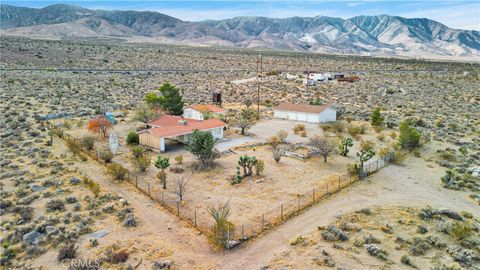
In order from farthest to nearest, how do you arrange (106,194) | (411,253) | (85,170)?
1. (85,170)
2. (106,194)
3. (411,253)

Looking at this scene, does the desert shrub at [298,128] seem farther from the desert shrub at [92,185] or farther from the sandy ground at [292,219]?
the desert shrub at [92,185]

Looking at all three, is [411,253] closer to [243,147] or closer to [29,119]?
[243,147]

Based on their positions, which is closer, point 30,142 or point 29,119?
point 30,142

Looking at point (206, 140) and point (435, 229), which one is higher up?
point (206, 140)

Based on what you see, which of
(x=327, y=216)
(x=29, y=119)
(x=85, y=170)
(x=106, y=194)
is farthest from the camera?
(x=29, y=119)

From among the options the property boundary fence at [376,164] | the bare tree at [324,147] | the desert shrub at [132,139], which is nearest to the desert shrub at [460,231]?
the property boundary fence at [376,164]

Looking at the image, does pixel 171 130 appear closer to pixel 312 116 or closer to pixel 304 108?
pixel 312 116

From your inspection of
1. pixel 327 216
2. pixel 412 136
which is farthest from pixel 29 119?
pixel 412 136
